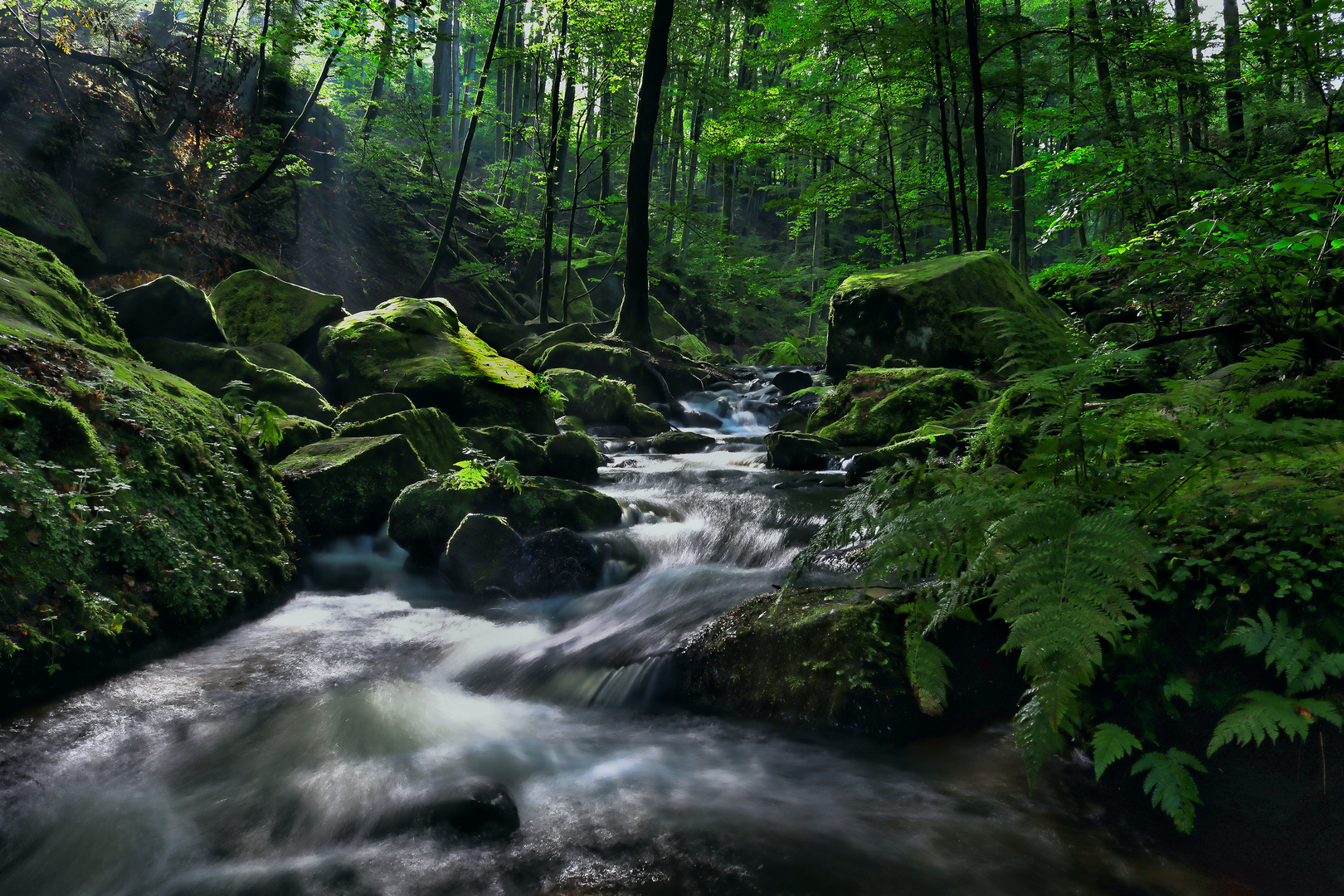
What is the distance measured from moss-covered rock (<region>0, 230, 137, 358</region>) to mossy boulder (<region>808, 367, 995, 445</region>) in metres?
7.92

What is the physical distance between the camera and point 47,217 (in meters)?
10.8

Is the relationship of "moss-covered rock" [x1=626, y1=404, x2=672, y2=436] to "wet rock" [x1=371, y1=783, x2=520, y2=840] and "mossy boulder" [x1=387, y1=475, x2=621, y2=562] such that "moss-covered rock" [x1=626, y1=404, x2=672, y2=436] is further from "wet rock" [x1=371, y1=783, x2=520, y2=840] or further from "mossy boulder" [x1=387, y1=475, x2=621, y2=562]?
"wet rock" [x1=371, y1=783, x2=520, y2=840]

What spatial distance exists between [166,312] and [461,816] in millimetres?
7826

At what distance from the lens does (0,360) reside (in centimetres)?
403

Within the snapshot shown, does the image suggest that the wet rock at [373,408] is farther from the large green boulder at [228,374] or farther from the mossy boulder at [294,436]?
the mossy boulder at [294,436]

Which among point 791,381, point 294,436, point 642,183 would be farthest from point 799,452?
point 642,183

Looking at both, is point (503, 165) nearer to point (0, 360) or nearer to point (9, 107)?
point (9, 107)

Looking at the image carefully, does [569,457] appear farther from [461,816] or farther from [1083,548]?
[1083,548]

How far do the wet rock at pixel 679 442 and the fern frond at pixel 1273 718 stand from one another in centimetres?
846

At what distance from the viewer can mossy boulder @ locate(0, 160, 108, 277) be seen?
10.2 meters

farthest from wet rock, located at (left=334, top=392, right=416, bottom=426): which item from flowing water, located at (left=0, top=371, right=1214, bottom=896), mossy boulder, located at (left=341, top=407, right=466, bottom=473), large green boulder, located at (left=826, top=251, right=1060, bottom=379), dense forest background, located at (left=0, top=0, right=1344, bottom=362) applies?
large green boulder, located at (left=826, top=251, right=1060, bottom=379)

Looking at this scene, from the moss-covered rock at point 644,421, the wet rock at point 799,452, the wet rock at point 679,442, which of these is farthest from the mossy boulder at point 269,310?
the wet rock at point 799,452

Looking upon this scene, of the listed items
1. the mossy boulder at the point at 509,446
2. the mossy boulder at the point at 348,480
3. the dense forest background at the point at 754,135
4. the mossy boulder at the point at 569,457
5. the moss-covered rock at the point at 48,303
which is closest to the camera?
the moss-covered rock at the point at 48,303

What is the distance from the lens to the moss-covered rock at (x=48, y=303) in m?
4.81
